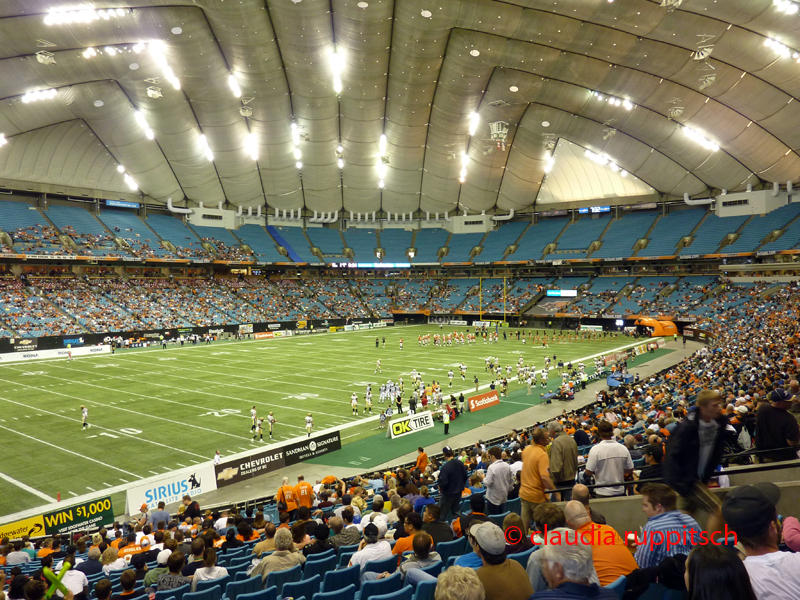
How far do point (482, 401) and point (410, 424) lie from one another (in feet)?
18.2

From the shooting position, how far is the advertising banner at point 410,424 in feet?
80.1

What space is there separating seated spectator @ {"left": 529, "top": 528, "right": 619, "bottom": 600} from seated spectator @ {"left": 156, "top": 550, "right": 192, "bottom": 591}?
5375mm

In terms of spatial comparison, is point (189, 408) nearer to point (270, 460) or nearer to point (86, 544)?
point (270, 460)

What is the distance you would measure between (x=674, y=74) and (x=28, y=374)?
187ft

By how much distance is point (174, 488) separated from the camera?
1744 cm

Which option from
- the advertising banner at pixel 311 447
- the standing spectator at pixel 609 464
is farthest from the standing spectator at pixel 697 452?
the advertising banner at pixel 311 447

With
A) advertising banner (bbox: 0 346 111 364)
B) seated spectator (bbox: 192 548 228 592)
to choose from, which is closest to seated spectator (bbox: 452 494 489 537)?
seated spectator (bbox: 192 548 228 592)

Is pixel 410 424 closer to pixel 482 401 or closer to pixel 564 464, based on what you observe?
pixel 482 401

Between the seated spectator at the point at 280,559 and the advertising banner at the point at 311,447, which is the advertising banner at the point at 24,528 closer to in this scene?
the advertising banner at the point at 311,447

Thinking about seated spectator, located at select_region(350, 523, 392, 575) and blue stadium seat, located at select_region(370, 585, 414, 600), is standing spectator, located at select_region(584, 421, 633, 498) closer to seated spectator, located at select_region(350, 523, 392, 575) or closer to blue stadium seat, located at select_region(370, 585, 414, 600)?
seated spectator, located at select_region(350, 523, 392, 575)

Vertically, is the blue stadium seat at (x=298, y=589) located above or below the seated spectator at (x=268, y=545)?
below

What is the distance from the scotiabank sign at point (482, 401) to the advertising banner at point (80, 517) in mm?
17861

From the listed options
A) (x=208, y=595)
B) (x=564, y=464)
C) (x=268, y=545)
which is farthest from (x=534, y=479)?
(x=208, y=595)

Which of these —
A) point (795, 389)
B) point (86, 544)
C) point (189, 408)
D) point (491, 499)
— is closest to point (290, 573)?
point (491, 499)
